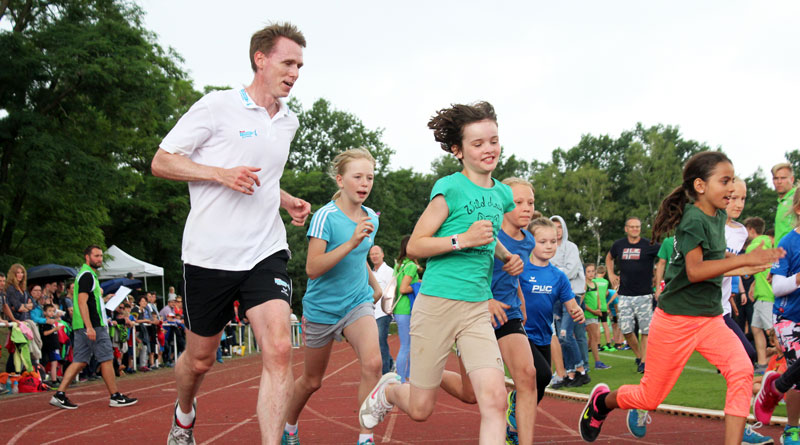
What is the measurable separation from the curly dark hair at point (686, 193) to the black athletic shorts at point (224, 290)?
2.51 meters

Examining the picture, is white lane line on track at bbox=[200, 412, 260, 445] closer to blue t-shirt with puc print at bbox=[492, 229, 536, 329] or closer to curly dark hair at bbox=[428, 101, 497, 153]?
blue t-shirt with puc print at bbox=[492, 229, 536, 329]

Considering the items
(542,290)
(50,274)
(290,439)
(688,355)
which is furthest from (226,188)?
(50,274)

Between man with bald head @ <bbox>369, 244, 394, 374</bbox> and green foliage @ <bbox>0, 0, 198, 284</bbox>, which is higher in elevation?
green foliage @ <bbox>0, 0, 198, 284</bbox>

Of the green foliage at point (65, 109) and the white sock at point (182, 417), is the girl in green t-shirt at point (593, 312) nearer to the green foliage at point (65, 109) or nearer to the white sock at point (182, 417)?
the white sock at point (182, 417)

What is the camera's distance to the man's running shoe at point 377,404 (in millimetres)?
5270

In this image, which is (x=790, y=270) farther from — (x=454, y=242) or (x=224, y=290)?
(x=224, y=290)

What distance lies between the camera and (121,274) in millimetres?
27875

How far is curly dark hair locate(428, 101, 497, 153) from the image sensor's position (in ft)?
15.8

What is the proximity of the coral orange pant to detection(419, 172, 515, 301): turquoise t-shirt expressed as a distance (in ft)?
4.18

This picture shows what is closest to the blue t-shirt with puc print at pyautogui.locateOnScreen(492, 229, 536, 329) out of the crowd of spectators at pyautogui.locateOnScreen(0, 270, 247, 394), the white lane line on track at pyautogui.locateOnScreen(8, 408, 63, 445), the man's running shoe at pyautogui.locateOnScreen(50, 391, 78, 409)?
the white lane line on track at pyautogui.locateOnScreen(8, 408, 63, 445)

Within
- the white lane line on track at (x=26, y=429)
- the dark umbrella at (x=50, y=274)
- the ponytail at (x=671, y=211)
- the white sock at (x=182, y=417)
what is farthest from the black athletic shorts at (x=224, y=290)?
the dark umbrella at (x=50, y=274)

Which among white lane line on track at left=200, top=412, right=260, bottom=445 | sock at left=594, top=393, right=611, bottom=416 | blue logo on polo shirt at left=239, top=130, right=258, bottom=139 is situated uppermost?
blue logo on polo shirt at left=239, top=130, right=258, bottom=139

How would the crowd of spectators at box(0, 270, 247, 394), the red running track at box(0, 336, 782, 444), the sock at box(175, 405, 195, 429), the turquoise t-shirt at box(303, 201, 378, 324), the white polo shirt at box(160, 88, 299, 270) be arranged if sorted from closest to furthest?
the white polo shirt at box(160, 88, 299, 270) → the sock at box(175, 405, 195, 429) → the turquoise t-shirt at box(303, 201, 378, 324) → the red running track at box(0, 336, 782, 444) → the crowd of spectators at box(0, 270, 247, 394)

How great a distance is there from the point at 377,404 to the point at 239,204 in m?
1.67
